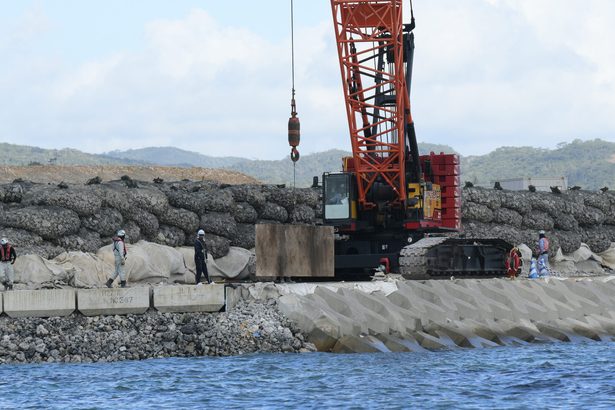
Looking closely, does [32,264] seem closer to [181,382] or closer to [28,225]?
[28,225]

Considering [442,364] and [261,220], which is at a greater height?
[261,220]

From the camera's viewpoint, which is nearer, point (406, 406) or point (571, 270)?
point (406, 406)

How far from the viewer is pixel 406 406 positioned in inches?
714

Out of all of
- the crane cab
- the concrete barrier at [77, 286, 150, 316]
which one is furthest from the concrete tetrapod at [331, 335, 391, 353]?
the crane cab

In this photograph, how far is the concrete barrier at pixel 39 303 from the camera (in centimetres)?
2348

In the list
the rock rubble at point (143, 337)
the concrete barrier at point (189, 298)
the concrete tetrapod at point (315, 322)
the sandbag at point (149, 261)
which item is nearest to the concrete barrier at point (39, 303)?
the rock rubble at point (143, 337)

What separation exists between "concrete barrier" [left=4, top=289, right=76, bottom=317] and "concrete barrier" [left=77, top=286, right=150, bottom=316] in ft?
0.68

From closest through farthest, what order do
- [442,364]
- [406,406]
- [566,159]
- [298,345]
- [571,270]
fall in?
1. [406,406]
2. [442,364]
3. [298,345]
4. [571,270]
5. [566,159]

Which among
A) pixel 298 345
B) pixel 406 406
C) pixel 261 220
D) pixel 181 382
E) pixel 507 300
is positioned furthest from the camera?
pixel 261 220

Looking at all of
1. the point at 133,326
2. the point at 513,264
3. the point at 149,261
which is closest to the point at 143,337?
the point at 133,326

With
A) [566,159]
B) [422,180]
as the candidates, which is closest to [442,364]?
[422,180]

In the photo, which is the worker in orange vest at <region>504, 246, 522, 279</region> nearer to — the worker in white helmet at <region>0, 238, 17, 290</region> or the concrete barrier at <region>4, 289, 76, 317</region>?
the concrete barrier at <region>4, 289, 76, 317</region>

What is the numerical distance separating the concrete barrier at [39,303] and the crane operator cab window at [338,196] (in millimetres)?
9667

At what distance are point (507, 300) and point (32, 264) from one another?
10501 millimetres
